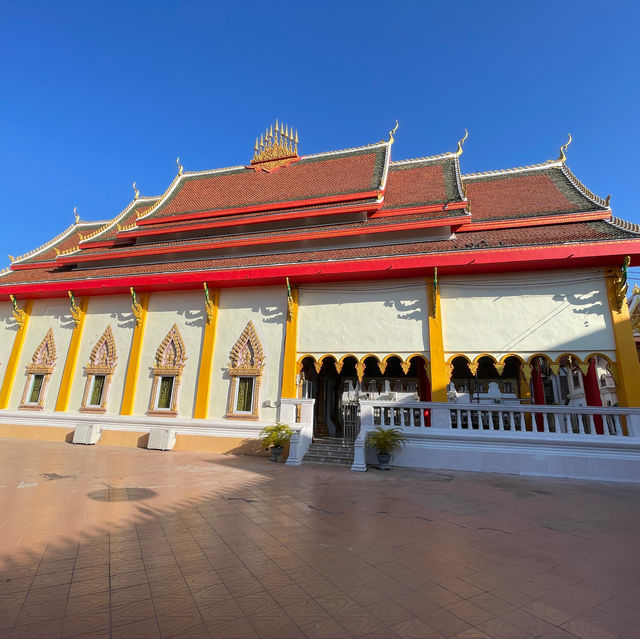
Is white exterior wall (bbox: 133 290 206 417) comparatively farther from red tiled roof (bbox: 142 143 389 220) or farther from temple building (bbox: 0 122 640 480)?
red tiled roof (bbox: 142 143 389 220)

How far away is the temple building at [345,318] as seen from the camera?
836 cm

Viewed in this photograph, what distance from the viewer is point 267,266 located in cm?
1053

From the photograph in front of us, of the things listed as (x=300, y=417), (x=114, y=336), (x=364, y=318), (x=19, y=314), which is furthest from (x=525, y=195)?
(x=19, y=314)

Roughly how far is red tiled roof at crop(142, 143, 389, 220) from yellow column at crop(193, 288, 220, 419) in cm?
435

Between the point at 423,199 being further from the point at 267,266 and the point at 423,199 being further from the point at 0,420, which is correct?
the point at 0,420

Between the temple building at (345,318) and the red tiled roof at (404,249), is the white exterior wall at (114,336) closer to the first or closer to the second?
the temple building at (345,318)

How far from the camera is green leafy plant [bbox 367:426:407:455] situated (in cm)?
816

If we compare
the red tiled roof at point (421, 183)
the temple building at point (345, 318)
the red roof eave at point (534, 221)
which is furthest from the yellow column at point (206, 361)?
the red roof eave at point (534, 221)

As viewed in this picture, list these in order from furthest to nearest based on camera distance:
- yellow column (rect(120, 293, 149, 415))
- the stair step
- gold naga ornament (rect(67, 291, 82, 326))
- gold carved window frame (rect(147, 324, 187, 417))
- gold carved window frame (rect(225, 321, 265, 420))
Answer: gold naga ornament (rect(67, 291, 82, 326))
yellow column (rect(120, 293, 149, 415))
gold carved window frame (rect(147, 324, 187, 417))
gold carved window frame (rect(225, 321, 265, 420))
the stair step

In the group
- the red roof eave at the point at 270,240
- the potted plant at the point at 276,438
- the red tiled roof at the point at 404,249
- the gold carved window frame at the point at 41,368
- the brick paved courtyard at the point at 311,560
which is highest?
the red roof eave at the point at 270,240

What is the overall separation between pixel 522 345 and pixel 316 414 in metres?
6.52

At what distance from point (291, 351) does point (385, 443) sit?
344 centimetres

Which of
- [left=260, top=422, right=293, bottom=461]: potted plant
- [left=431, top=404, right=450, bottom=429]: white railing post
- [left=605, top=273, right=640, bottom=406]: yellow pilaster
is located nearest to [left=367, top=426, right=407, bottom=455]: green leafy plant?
[left=431, top=404, right=450, bottom=429]: white railing post

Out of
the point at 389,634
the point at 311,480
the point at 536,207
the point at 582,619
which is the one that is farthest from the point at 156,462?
the point at 536,207
